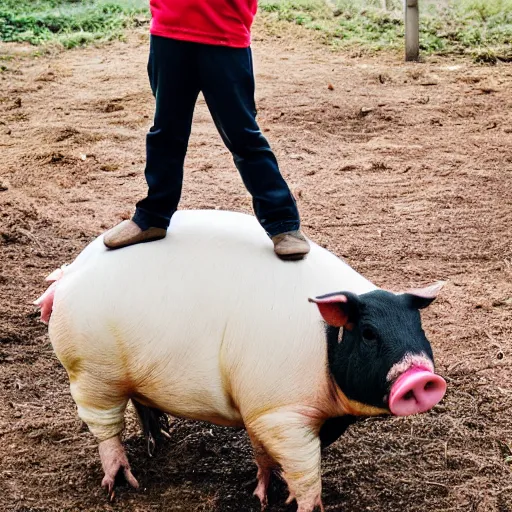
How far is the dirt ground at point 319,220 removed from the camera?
3096mm

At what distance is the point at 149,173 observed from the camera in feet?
10.4

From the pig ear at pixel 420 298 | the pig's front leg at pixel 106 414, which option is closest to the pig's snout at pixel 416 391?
the pig ear at pixel 420 298

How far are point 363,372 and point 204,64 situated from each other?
1224 mm

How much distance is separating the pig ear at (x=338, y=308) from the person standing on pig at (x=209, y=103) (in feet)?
1.36

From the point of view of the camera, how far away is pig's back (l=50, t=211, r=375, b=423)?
2652 millimetres

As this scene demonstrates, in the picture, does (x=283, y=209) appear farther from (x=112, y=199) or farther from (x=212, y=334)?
(x=112, y=199)

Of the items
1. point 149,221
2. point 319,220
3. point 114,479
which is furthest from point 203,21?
point 319,220

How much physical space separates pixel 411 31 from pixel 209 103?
6.41 meters

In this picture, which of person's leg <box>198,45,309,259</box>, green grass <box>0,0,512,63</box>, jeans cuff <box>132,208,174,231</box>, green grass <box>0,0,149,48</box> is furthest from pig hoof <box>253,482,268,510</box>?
green grass <box>0,0,149,48</box>

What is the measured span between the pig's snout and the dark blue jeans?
0.78m

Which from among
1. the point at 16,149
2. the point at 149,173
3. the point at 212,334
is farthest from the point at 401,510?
→ the point at 16,149

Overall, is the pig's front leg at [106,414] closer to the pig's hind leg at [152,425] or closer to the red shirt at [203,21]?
the pig's hind leg at [152,425]

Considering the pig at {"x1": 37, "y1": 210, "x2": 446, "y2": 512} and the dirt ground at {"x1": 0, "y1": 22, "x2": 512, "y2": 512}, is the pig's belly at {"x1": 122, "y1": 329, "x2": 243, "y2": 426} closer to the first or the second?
the pig at {"x1": 37, "y1": 210, "x2": 446, "y2": 512}

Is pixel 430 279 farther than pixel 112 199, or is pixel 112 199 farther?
pixel 112 199
